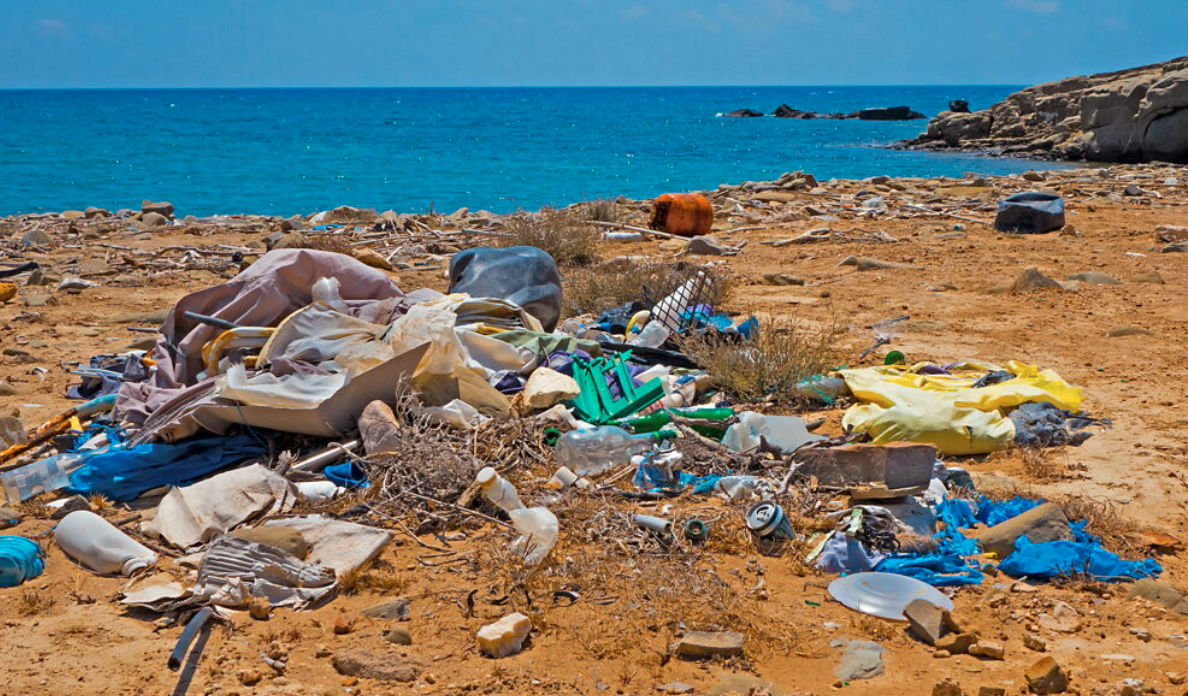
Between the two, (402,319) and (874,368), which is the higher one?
(402,319)

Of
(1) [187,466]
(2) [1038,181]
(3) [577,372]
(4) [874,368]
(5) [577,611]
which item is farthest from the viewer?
(2) [1038,181]

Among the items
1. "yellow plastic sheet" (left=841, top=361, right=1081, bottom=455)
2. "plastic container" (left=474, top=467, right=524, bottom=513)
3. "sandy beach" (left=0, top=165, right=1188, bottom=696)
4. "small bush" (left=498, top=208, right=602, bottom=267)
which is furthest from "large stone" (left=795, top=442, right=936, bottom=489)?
"small bush" (left=498, top=208, right=602, bottom=267)

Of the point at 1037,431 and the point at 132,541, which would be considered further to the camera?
the point at 1037,431

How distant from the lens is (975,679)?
281 centimetres

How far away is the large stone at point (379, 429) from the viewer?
13.7 feet

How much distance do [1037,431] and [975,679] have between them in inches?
82.4

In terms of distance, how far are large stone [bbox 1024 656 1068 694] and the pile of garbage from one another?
1.70 feet

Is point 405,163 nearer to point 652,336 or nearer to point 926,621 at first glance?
point 652,336

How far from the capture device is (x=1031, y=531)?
360 centimetres

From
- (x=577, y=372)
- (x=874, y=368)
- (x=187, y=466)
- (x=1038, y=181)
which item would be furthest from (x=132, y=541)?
(x=1038, y=181)

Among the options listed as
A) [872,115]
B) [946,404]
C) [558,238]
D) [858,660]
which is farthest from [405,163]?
[872,115]

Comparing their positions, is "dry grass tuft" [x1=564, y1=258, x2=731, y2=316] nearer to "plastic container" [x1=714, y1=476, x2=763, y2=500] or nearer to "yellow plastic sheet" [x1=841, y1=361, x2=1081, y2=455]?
"yellow plastic sheet" [x1=841, y1=361, x2=1081, y2=455]

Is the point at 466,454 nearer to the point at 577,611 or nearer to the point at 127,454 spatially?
the point at 577,611

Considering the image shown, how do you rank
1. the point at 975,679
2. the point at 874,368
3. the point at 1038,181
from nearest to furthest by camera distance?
1. the point at 975,679
2. the point at 874,368
3. the point at 1038,181
